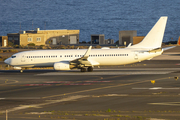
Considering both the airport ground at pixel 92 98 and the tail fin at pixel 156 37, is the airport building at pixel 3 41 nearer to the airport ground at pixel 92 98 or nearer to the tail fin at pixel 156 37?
the tail fin at pixel 156 37

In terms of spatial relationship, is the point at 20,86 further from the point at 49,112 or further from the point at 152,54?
the point at 152,54

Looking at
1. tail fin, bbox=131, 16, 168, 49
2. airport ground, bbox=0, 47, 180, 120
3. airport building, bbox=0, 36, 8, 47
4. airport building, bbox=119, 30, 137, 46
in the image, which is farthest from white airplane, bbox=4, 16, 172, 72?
airport building, bbox=0, 36, 8, 47

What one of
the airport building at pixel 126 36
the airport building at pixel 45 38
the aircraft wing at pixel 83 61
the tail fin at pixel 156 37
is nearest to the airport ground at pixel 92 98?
the aircraft wing at pixel 83 61

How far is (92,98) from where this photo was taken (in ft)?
87.4

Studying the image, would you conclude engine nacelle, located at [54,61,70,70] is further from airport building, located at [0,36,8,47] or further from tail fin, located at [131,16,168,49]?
airport building, located at [0,36,8,47]

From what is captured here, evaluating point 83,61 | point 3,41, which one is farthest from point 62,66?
point 3,41

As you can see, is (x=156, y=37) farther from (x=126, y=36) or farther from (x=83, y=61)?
(x=126, y=36)

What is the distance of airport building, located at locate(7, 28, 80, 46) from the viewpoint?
117312mm

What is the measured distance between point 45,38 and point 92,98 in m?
94.7

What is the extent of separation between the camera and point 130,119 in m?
19.1

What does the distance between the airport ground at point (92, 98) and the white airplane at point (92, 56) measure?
706 centimetres

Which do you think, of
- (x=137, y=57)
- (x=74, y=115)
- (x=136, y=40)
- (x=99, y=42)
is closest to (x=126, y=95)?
(x=74, y=115)

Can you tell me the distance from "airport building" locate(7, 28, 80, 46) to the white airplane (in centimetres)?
6889

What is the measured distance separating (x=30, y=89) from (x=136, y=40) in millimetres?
68429
